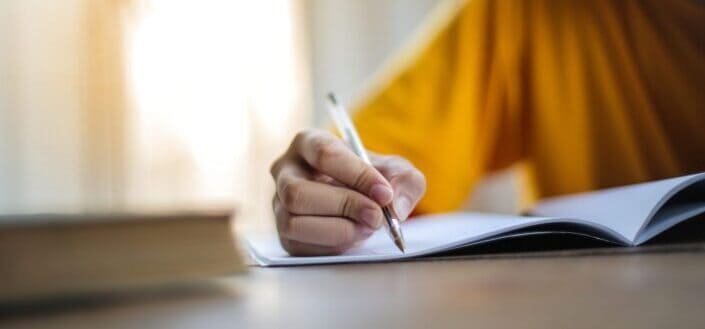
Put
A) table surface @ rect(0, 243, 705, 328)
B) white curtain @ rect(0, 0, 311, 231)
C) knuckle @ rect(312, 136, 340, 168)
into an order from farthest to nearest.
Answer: white curtain @ rect(0, 0, 311, 231)
knuckle @ rect(312, 136, 340, 168)
table surface @ rect(0, 243, 705, 328)

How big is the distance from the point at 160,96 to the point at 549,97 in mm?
770

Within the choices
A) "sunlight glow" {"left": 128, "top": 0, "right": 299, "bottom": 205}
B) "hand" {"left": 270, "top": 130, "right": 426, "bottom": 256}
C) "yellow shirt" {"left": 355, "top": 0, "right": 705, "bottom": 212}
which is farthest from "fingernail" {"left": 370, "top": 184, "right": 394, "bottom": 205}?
"sunlight glow" {"left": 128, "top": 0, "right": 299, "bottom": 205}

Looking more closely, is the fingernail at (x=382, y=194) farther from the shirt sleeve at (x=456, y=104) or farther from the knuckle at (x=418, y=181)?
the shirt sleeve at (x=456, y=104)

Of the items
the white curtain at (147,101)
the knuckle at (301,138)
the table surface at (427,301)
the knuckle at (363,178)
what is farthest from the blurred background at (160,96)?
the table surface at (427,301)

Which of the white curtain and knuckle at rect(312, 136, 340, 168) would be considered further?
the white curtain

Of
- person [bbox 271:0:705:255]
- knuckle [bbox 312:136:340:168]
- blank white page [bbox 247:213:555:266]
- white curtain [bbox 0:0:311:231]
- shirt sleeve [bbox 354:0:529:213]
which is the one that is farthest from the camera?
white curtain [bbox 0:0:311:231]

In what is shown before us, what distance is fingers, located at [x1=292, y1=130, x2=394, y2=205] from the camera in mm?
489

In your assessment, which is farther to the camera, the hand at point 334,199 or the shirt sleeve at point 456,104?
the shirt sleeve at point 456,104

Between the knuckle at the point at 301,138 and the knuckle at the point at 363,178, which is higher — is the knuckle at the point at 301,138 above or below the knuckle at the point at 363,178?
above

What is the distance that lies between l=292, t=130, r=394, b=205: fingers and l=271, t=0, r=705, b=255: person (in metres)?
0.20

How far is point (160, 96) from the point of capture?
1372 mm

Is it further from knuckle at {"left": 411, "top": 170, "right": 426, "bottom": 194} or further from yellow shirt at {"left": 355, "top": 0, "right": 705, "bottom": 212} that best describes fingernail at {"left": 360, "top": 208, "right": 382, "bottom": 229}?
yellow shirt at {"left": 355, "top": 0, "right": 705, "bottom": 212}

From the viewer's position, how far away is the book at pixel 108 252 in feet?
0.77

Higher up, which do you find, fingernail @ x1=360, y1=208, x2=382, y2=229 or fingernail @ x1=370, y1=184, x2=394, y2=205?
fingernail @ x1=370, y1=184, x2=394, y2=205
